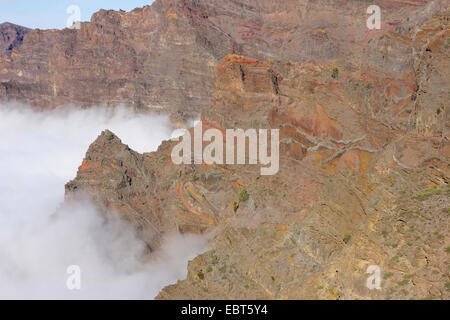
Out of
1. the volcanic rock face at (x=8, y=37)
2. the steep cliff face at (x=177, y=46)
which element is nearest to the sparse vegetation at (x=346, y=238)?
the steep cliff face at (x=177, y=46)

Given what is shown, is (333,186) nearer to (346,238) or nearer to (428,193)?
(346,238)

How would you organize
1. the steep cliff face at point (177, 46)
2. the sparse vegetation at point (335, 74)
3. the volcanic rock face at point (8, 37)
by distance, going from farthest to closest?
the volcanic rock face at point (8, 37)
the steep cliff face at point (177, 46)
the sparse vegetation at point (335, 74)

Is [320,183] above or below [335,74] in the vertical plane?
below

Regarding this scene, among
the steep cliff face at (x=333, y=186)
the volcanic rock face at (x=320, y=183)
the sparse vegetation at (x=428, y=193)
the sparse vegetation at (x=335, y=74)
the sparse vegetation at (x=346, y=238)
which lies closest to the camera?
the steep cliff face at (x=333, y=186)

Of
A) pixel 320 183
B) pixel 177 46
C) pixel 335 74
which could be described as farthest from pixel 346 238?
pixel 177 46

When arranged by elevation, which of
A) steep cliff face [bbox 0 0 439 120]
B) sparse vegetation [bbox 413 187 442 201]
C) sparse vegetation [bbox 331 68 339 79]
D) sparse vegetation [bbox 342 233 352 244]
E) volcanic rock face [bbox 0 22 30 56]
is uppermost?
volcanic rock face [bbox 0 22 30 56]

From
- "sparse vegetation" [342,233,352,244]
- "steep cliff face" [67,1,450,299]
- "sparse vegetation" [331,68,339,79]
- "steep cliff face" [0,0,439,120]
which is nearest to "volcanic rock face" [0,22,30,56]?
"steep cliff face" [0,0,439,120]

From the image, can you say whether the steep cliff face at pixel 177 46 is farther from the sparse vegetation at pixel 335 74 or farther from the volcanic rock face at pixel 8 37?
the sparse vegetation at pixel 335 74

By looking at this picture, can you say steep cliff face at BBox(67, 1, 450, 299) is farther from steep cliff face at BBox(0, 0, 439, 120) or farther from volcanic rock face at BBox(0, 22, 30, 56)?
volcanic rock face at BBox(0, 22, 30, 56)

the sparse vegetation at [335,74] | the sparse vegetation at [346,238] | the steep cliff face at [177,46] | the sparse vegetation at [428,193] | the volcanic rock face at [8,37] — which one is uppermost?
the volcanic rock face at [8,37]

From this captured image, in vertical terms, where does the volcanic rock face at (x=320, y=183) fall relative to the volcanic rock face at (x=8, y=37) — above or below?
below

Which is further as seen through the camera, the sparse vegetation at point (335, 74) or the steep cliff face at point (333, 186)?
the sparse vegetation at point (335, 74)

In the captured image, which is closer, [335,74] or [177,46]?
[335,74]
